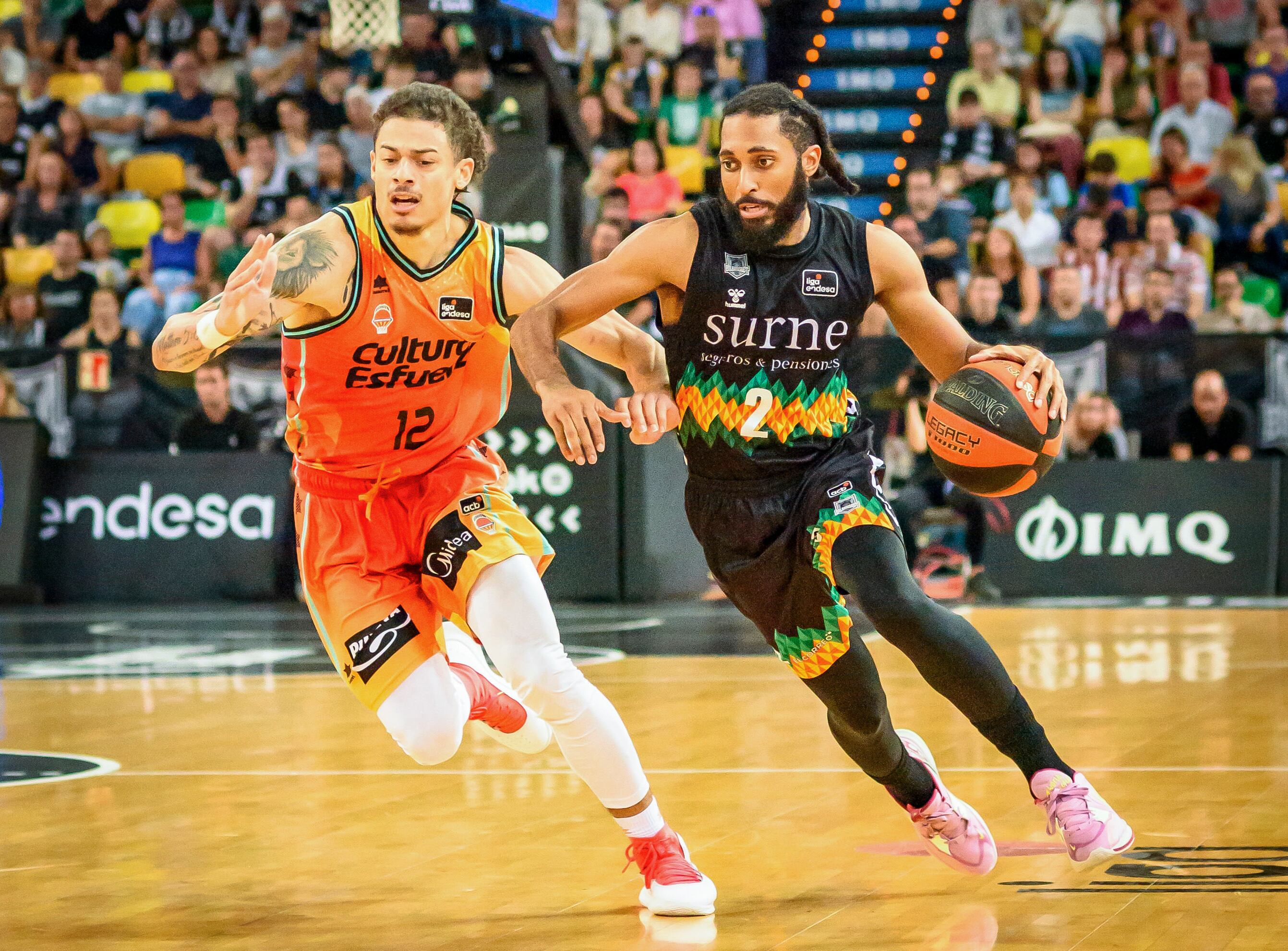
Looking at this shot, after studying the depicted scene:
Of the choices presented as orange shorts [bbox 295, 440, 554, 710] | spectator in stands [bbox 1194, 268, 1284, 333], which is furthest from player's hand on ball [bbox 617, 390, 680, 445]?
spectator in stands [bbox 1194, 268, 1284, 333]

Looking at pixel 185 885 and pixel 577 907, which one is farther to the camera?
pixel 185 885

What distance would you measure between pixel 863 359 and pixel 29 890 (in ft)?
26.0

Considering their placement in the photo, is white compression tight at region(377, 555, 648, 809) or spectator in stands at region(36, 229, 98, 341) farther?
spectator in stands at region(36, 229, 98, 341)

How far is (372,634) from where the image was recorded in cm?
465

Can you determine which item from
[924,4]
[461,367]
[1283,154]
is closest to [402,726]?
[461,367]

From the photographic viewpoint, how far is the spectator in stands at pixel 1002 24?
15234mm

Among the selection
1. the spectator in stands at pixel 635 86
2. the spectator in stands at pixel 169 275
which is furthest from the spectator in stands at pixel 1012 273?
the spectator in stands at pixel 169 275

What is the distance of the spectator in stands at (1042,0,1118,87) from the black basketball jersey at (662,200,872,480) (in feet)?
36.6

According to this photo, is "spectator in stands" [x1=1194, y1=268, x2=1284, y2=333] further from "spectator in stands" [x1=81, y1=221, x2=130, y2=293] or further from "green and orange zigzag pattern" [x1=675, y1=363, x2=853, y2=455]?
"spectator in stands" [x1=81, y1=221, x2=130, y2=293]

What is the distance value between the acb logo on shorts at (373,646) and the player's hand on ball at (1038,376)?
1.66 m

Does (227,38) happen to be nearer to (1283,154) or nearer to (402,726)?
(1283,154)

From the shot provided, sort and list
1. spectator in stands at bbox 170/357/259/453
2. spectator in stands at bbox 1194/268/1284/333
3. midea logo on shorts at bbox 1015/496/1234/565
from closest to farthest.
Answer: midea logo on shorts at bbox 1015/496/1234/565, spectator in stands at bbox 170/357/259/453, spectator in stands at bbox 1194/268/1284/333

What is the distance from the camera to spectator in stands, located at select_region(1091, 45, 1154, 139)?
14.4 metres

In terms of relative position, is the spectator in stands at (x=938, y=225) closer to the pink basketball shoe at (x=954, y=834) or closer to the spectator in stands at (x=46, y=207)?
the spectator in stands at (x=46, y=207)
